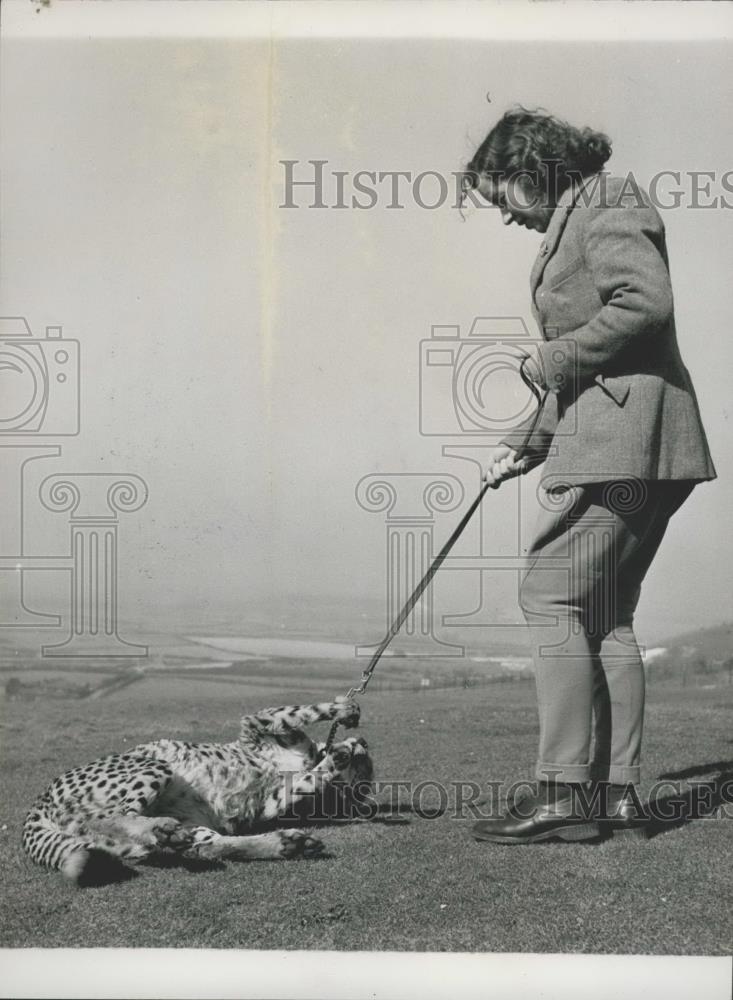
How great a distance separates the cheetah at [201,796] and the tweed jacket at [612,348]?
3.38 feet

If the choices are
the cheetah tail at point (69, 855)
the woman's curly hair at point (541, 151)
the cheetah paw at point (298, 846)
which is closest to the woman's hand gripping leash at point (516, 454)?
the woman's curly hair at point (541, 151)

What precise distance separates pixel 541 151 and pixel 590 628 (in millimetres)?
1323

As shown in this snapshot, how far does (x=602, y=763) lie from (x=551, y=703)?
218mm

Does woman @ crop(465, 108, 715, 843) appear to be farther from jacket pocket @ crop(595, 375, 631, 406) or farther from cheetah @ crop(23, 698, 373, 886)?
cheetah @ crop(23, 698, 373, 886)

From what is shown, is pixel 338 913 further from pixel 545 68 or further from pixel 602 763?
pixel 545 68

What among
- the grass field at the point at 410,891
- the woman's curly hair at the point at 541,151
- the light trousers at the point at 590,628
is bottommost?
the grass field at the point at 410,891

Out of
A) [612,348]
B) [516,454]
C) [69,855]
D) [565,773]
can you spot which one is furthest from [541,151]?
[69,855]

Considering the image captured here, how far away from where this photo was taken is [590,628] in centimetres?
311

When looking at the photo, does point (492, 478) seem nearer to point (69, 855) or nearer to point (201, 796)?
point (201, 796)

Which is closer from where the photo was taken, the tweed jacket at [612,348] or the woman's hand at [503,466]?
the tweed jacket at [612,348]

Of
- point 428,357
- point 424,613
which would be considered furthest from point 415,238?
point 424,613

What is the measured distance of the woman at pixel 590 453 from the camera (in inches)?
118

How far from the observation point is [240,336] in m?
3.26

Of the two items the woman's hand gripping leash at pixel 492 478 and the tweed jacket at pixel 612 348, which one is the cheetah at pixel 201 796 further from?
the tweed jacket at pixel 612 348
